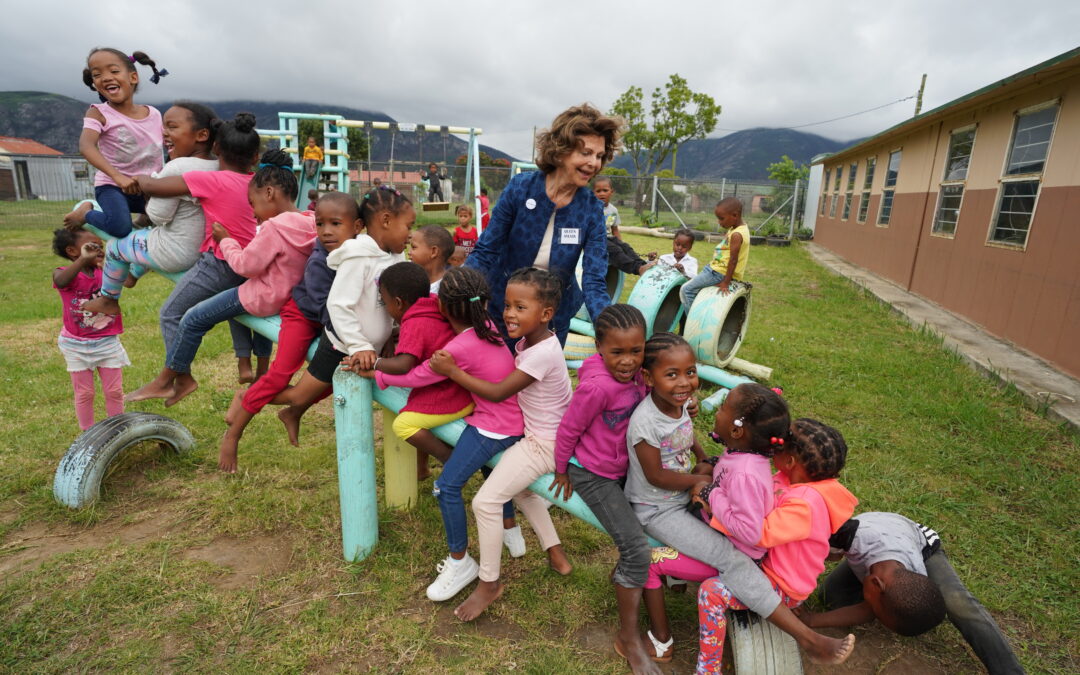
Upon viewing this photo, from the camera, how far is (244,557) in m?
2.98

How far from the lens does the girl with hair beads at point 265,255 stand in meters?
2.94

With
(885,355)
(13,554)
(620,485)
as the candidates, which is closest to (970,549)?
(620,485)

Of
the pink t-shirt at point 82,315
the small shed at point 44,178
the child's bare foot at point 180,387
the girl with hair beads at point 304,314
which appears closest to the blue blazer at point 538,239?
the girl with hair beads at point 304,314

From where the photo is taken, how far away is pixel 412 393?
2645 mm

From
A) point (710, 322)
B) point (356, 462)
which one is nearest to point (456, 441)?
point (356, 462)

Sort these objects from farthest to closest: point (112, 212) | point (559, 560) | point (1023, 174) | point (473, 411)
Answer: point (1023, 174) < point (112, 212) < point (559, 560) < point (473, 411)

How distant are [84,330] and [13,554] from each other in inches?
58.4

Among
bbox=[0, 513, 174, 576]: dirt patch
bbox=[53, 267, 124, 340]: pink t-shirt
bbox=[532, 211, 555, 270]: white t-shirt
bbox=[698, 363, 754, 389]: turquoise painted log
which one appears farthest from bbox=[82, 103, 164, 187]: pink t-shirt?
bbox=[698, 363, 754, 389]: turquoise painted log

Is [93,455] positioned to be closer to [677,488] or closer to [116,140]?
[116,140]

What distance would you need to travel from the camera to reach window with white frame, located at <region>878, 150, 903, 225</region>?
13.3 m

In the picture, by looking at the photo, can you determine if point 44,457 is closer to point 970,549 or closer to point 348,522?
point 348,522

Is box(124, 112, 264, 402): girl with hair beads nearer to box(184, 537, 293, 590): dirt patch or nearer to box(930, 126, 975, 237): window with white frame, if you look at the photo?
box(184, 537, 293, 590): dirt patch

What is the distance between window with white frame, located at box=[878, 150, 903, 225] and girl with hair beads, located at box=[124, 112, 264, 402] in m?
13.7

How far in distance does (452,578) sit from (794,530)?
149 centimetres
